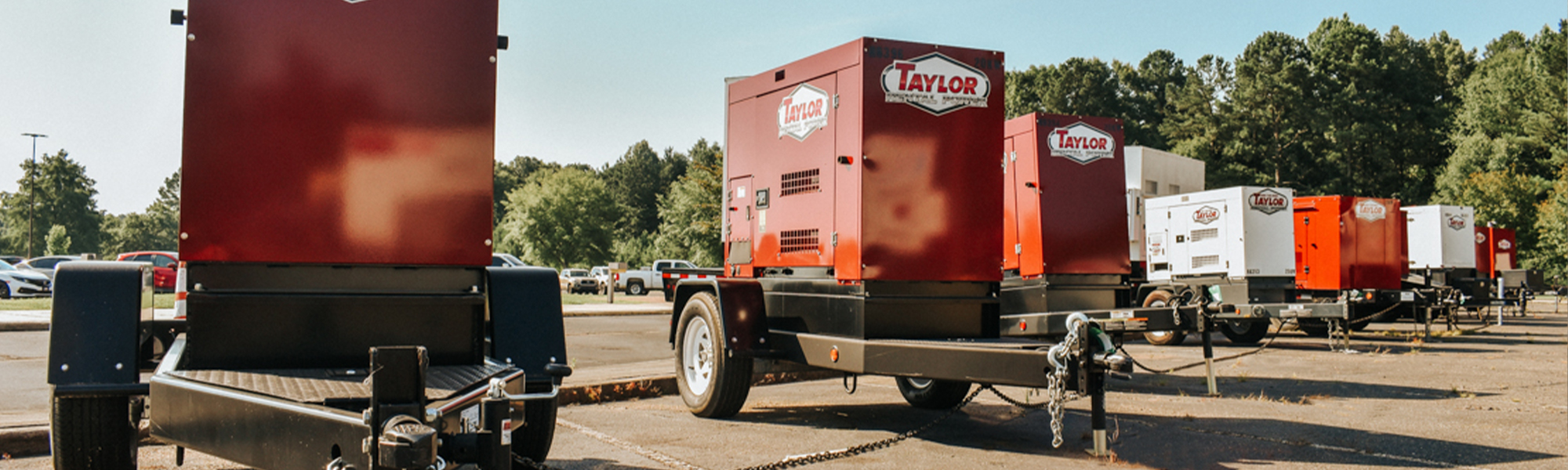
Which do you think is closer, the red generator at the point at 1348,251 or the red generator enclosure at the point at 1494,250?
the red generator at the point at 1348,251

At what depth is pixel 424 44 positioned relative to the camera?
4781 millimetres

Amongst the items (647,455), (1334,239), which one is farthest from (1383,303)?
(647,455)

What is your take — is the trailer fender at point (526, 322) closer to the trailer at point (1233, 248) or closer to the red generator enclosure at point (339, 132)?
the red generator enclosure at point (339, 132)

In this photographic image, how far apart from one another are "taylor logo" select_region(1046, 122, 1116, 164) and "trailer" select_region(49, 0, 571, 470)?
8156 millimetres

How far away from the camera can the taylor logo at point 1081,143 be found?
11.8m

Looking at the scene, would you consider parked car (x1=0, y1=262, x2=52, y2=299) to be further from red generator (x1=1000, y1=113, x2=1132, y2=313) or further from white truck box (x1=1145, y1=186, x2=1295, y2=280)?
white truck box (x1=1145, y1=186, x2=1295, y2=280)

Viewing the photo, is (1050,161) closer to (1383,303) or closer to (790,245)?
(790,245)

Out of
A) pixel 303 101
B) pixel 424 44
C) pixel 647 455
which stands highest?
pixel 424 44

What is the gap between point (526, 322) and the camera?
15.9 feet

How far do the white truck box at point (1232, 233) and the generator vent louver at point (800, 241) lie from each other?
11.9m

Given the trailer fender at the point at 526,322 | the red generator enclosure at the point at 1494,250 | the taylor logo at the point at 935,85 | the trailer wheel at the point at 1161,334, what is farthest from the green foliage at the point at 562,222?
the trailer fender at the point at 526,322

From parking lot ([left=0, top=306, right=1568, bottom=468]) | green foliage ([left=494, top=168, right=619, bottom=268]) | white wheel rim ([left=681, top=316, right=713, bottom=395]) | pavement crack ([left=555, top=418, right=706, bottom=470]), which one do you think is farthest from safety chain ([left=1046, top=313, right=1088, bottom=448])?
green foliage ([left=494, top=168, right=619, bottom=268])

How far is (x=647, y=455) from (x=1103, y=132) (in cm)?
824

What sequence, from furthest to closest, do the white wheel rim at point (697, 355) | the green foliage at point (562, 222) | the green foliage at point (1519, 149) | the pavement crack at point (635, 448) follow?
the green foliage at point (562, 222) → the green foliage at point (1519, 149) → the white wheel rim at point (697, 355) → the pavement crack at point (635, 448)
